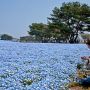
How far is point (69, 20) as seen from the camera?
55.8 m

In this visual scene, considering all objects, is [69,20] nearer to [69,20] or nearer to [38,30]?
[69,20]

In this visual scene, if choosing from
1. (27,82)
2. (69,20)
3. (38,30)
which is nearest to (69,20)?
(69,20)

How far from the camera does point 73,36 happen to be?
55062mm

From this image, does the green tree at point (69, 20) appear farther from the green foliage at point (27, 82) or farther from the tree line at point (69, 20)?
the green foliage at point (27, 82)

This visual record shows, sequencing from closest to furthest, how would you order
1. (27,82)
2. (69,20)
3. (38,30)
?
(27,82) < (69,20) < (38,30)

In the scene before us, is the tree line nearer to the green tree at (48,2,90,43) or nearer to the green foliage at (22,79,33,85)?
the green tree at (48,2,90,43)

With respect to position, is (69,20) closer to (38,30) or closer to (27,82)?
(38,30)

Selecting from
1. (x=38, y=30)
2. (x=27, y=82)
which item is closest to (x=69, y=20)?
(x=38, y=30)

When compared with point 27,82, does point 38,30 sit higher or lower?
higher

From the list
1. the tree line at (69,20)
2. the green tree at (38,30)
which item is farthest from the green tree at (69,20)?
the green tree at (38,30)

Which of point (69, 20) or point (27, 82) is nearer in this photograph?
point (27, 82)

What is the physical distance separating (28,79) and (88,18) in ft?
157

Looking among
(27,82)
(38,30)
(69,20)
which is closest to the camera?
(27,82)

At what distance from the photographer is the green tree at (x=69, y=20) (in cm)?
5469
